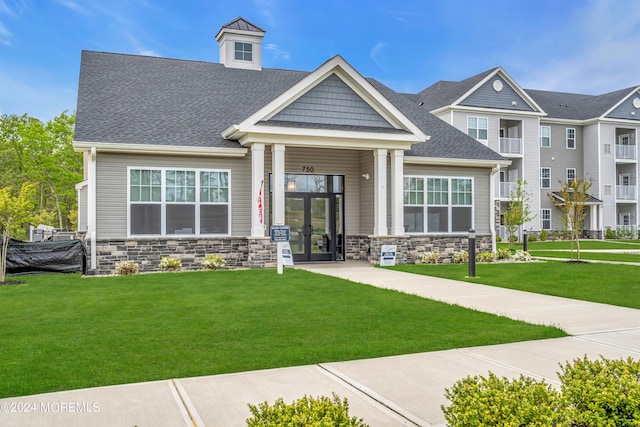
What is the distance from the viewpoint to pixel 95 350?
20.9 feet

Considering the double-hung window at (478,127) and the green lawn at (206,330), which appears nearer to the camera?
the green lawn at (206,330)

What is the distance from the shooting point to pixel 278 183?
16.3 metres

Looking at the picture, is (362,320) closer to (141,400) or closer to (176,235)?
(141,400)

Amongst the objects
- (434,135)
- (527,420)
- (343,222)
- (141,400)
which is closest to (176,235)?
(343,222)

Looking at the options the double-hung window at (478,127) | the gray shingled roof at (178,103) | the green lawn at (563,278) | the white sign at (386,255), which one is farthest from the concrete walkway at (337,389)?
the double-hung window at (478,127)

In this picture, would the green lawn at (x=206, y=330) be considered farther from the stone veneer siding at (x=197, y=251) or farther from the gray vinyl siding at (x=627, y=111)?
→ the gray vinyl siding at (x=627, y=111)

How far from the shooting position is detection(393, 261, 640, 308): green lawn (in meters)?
11.3

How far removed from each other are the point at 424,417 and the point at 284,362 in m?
1.96

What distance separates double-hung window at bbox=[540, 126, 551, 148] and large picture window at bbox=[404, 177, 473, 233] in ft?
76.5

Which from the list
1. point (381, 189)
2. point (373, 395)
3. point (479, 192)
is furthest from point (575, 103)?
point (373, 395)

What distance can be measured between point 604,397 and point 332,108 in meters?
14.5

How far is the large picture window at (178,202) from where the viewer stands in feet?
52.2

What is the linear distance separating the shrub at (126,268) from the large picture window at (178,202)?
1.03 m

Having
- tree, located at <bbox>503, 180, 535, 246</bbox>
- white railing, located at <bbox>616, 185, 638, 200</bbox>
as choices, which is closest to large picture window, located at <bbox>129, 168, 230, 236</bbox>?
tree, located at <bbox>503, 180, 535, 246</bbox>
